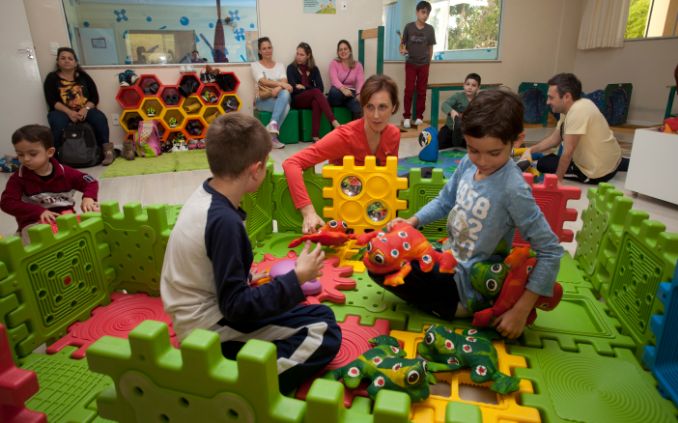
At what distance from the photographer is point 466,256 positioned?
138 cm

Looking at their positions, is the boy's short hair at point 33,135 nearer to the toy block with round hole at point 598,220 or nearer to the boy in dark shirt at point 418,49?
the toy block with round hole at point 598,220

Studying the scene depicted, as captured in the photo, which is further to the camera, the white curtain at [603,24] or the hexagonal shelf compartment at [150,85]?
the white curtain at [603,24]

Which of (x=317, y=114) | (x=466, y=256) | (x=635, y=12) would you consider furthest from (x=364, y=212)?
(x=635, y=12)

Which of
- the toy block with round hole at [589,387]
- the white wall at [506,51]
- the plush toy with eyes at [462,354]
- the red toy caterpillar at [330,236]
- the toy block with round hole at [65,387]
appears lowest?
the toy block with round hole at [589,387]

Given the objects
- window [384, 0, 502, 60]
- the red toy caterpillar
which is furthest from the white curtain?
the red toy caterpillar

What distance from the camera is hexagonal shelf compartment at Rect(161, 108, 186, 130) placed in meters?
4.69

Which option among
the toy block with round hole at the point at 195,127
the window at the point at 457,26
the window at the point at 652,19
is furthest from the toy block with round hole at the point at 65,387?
the window at the point at 652,19

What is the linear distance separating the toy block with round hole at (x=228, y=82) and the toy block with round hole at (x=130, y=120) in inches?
35.2

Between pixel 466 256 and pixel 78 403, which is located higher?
pixel 466 256

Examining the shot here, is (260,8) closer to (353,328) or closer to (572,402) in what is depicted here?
(353,328)

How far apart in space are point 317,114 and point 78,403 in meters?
4.10

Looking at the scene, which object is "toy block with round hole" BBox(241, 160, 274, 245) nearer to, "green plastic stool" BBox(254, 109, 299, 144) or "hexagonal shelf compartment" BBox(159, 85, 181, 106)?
"green plastic stool" BBox(254, 109, 299, 144)

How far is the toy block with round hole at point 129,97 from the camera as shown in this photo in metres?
4.52

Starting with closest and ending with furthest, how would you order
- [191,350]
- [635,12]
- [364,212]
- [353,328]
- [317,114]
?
[191,350]
[353,328]
[364,212]
[317,114]
[635,12]
